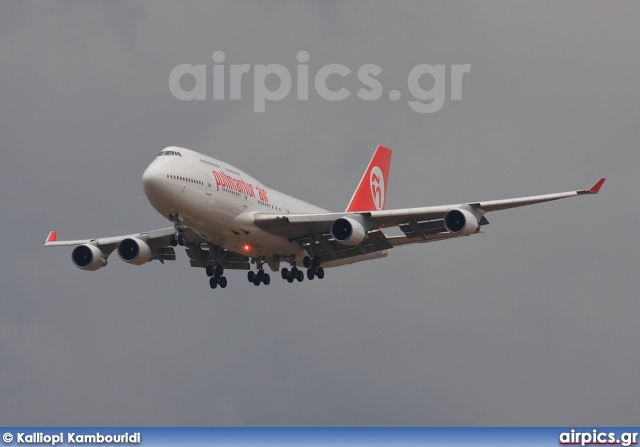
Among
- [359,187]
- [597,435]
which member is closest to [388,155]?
[359,187]

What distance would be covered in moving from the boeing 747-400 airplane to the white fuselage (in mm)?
46

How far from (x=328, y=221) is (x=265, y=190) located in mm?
3661

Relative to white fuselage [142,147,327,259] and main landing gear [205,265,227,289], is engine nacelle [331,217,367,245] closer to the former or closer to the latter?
white fuselage [142,147,327,259]

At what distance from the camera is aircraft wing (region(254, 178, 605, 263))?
65.7 meters

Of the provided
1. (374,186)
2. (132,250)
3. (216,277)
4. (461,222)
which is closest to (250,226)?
(216,277)

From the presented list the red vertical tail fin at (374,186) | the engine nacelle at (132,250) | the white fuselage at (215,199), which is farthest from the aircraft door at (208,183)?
the red vertical tail fin at (374,186)

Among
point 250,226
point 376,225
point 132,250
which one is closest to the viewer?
point 250,226

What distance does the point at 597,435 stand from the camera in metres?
55.6

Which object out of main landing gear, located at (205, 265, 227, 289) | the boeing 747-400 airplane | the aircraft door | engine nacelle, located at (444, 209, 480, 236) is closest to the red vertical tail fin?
the boeing 747-400 airplane

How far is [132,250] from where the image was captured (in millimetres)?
72625

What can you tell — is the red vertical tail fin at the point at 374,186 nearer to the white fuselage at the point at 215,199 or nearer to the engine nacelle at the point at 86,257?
the white fuselage at the point at 215,199

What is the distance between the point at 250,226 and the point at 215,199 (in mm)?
3140

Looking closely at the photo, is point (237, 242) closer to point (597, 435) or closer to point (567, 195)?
point (567, 195)

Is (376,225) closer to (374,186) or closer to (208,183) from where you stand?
(208,183)
